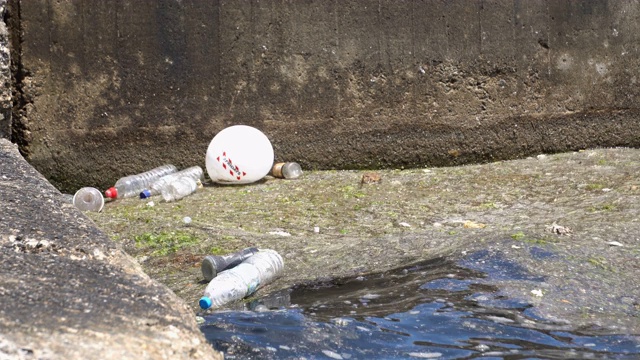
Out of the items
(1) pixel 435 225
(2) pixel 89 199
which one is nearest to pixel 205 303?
(1) pixel 435 225

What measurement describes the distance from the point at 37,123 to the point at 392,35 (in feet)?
7.67

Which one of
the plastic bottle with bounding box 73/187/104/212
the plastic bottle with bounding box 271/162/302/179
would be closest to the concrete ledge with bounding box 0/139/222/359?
the plastic bottle with bounding box 73/187/104/212

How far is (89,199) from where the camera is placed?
557cm

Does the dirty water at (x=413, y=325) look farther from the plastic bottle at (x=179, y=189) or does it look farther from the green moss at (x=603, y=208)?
the plastic bottle at (x=179, y=189)

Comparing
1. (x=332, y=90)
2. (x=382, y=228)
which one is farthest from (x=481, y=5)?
(x=382, y=228)

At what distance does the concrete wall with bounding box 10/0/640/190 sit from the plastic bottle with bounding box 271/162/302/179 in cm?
11

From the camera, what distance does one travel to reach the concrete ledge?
7.00ft

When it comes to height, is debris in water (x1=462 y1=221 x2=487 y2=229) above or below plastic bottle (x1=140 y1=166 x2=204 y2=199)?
below

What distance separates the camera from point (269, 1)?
607 centimetres

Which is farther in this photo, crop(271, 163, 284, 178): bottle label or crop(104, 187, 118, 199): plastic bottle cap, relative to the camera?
crop(271, 163, 284, 178): bottle label

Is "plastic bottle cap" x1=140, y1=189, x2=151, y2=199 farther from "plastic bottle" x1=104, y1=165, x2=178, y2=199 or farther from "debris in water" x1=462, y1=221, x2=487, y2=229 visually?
"debris in water" x1=462, y1=221, x2=487, y2=229

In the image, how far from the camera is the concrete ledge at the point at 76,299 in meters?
2.13

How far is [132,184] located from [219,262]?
6.61 ft

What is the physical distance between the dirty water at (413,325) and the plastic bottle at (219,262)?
13.2 inches
